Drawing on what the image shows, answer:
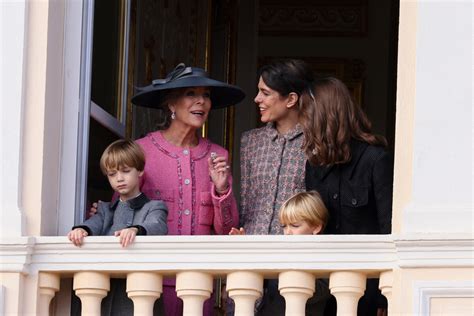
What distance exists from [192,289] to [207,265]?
12cm

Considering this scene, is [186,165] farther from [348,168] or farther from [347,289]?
[347,289]

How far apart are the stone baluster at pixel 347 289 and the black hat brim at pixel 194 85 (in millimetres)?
1195

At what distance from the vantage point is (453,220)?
6.65 meters

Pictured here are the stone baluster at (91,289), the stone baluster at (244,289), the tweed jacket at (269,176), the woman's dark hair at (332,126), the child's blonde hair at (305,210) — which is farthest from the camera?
the tweed jacket at (269,176)

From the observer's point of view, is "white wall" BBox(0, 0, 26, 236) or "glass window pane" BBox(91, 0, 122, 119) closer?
"white wall" BBox(0, 0, 26, 236)

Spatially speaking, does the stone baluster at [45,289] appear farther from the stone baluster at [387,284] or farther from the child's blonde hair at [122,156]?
the stone baluster at [387,284]

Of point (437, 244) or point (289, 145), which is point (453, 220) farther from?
point (289, 145)

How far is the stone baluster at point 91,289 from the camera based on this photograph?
6.99 metres

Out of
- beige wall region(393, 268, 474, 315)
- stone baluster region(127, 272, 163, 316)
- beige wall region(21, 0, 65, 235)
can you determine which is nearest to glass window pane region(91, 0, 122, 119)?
beige wall region(21, 0, 65, 235)

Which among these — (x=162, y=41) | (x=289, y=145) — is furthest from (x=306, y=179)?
(x=162, y=41)

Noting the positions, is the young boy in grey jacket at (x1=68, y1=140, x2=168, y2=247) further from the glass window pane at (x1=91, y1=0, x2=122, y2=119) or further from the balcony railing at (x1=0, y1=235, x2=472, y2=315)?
the glass window pane at (x1=91, y1=0, x2=122, y2=119)

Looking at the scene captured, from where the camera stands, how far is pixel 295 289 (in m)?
6.85

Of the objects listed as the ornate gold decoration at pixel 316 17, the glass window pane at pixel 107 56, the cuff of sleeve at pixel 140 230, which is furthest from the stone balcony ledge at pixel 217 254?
the ornate gold decoration at pixel 316 17

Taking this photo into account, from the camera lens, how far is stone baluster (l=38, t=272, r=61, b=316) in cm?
700
